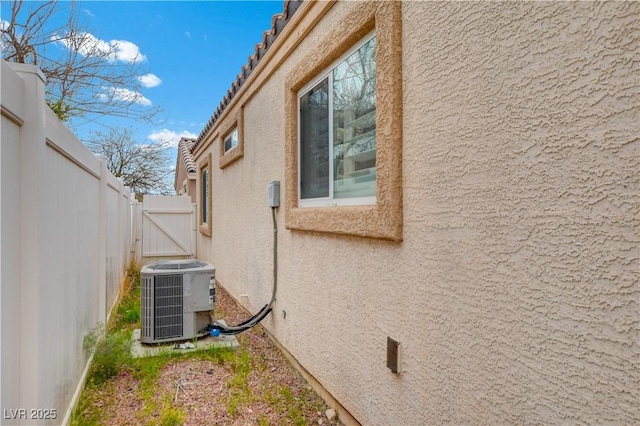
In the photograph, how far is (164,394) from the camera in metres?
3.84

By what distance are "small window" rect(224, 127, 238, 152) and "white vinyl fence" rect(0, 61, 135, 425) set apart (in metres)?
4.85

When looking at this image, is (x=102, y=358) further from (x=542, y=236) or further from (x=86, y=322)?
(x=542, y=236)

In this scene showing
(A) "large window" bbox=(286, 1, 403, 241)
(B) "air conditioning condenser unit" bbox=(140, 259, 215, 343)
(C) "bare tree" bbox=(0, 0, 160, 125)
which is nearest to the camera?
(A) "large window" bbox=(286, 1, 403, 241)

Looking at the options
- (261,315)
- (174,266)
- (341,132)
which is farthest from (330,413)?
(174,266)

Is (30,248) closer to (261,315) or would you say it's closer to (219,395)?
(219,395)

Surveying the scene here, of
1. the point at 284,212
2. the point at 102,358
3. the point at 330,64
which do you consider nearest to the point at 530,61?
the point at 330,64

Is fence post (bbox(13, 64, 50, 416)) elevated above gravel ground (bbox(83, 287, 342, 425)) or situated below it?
above

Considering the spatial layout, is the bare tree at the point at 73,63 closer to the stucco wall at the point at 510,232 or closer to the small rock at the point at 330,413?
the stucco wall at the point at 510,232

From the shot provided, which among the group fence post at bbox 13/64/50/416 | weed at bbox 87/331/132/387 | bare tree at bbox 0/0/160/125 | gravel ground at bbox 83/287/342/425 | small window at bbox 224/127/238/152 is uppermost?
bare tree at bbox 0/0/160/125

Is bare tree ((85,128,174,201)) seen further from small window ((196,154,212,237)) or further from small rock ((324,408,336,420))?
small rock ((324,408,336,420))

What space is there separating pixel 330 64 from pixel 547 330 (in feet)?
9.99

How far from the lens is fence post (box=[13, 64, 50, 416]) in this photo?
2.00 metres

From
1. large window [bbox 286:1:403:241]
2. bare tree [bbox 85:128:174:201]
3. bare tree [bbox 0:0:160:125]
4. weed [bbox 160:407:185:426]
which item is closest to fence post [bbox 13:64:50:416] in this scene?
weed [bbox 160:407:185:426]

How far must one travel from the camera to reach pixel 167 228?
12.9 metres
